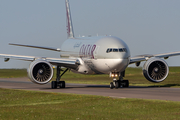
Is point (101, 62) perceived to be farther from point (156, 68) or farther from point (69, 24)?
point (69, 24)

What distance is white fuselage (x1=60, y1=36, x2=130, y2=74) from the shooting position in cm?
3084

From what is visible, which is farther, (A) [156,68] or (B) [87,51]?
(B) [87,51]

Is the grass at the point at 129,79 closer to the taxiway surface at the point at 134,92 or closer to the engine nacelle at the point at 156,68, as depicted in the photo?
the engine nacelle at the point at 156,68

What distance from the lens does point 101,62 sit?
105 feet

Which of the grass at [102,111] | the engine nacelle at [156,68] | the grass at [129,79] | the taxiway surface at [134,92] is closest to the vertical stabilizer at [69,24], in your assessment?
the grass at [129,79]

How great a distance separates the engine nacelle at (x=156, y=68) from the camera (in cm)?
3388

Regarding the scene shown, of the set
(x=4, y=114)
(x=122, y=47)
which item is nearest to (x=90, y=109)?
(x=4, y=114)

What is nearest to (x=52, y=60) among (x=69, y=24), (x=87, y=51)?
(x=87, y=51)

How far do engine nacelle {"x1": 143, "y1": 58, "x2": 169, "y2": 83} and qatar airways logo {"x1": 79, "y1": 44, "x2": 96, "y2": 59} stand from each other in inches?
197

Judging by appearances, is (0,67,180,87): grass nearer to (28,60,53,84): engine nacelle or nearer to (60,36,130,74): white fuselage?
(60,36,130,74): white fuselage

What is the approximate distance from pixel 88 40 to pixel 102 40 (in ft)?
13.2

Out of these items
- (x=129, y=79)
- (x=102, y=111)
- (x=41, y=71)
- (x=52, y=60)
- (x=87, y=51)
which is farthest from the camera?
(x=129, y=79)

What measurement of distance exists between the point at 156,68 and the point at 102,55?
19.0 ft

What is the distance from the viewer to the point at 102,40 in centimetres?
3338
